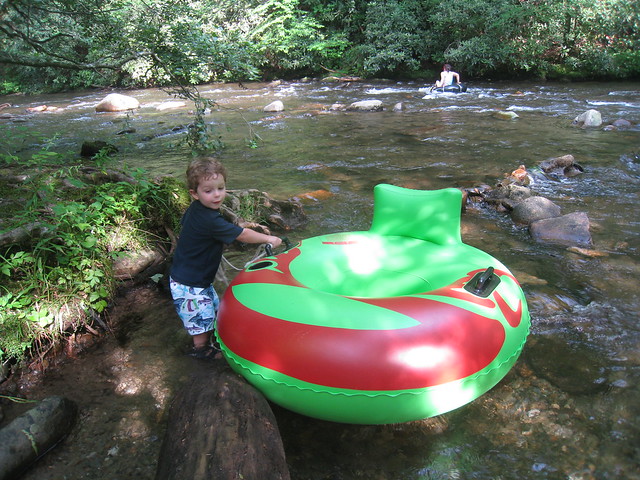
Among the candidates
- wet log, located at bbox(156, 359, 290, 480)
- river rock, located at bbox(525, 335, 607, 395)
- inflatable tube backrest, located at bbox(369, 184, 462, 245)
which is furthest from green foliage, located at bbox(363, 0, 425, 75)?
wet log, located at bbox(156, 359, 290, 480)

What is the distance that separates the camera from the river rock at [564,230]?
401 centimetres

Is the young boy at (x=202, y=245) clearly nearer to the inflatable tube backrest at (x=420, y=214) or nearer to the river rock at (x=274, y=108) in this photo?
A: the inflatable tube backrest at (x=420, y=214)

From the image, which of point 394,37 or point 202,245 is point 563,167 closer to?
point 202,245

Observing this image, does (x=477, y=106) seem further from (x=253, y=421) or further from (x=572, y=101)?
(x=253, y=421)

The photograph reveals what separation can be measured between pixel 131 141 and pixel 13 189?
5.57m

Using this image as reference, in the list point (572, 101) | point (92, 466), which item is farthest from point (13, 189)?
point (572, 101)

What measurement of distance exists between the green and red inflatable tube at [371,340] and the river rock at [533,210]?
227 cm

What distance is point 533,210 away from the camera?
4.50 m

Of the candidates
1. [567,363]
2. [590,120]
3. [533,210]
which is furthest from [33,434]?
[590,120]

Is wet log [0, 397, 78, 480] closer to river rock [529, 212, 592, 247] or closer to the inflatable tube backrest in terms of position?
the inflatable tube backrest

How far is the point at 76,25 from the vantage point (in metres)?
5.46

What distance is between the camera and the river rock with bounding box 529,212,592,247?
158 inches

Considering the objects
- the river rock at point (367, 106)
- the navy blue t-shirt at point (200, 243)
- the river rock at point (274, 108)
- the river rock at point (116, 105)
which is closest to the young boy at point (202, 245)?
the navy blue t-shirt at point (200, 243)

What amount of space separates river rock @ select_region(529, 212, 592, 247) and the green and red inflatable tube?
1932 millimetres
